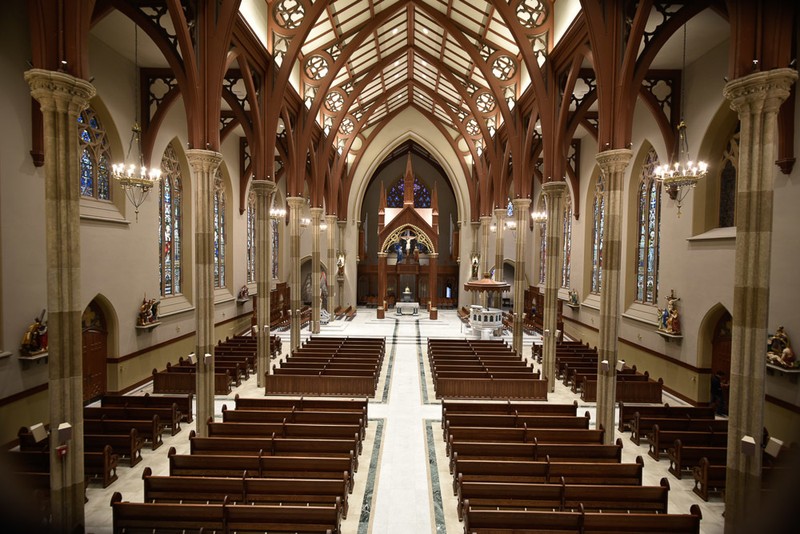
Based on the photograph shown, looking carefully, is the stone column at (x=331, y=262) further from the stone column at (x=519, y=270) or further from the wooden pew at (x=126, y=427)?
the wooden pew at (x=126, y=427)

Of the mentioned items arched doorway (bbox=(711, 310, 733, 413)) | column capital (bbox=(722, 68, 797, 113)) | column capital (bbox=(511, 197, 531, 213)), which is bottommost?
arched doorway (bbox=(711, 310, 733, 413))

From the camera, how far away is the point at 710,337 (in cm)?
1400

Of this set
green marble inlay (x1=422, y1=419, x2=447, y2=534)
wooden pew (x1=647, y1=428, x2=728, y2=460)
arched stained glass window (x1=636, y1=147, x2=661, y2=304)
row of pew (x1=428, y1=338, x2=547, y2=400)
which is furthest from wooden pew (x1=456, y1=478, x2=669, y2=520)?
arched stained glass window (x1=636, y1=147, x2=661, y2=304)

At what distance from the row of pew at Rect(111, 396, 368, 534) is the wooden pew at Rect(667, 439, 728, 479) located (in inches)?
268

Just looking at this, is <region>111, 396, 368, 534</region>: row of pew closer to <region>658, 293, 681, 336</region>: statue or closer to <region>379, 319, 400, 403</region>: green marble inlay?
<region>379, 319, 400, 403</region>: green marble inlay

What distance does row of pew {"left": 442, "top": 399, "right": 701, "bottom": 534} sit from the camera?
6.34 m

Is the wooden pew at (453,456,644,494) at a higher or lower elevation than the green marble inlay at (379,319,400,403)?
higher

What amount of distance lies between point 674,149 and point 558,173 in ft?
12.7

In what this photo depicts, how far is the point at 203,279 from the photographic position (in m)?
11.0

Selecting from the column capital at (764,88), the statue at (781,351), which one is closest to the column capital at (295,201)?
the column capital at (764,88)

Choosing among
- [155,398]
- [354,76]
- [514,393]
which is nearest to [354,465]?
[155,398]

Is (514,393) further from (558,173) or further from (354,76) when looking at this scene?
(354,76)

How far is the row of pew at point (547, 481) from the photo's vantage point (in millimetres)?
6340

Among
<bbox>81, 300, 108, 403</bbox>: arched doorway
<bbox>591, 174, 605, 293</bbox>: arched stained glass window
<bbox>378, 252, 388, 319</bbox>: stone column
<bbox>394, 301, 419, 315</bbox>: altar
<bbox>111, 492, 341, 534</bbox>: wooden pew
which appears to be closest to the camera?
<bbox>111, 492, 341, 534</bbox>: wooden pew
